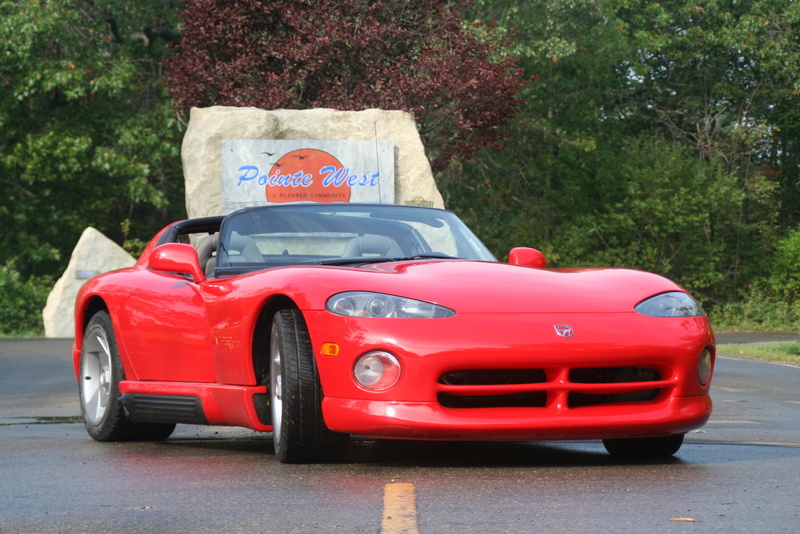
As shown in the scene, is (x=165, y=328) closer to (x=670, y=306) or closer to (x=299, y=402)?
(x=299, y=402)

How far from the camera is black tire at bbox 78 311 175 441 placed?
7266 millimetres

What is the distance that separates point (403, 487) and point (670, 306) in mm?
1595

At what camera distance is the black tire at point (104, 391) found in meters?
7.27

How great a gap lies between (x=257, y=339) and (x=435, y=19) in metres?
15.7

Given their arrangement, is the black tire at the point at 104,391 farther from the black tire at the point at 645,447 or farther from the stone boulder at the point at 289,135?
the stone boulder at the point at 289,135

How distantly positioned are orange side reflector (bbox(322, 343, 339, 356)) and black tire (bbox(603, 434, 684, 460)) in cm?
154

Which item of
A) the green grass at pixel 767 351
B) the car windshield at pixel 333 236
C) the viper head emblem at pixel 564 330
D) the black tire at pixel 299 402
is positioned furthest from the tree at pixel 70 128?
the viper head emblem at pixel 564 330

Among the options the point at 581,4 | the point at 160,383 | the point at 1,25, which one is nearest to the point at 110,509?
the point at 160,383

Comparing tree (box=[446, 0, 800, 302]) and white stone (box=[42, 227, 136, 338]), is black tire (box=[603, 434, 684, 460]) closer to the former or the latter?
white stone (box=[42, 227, 136, 338])

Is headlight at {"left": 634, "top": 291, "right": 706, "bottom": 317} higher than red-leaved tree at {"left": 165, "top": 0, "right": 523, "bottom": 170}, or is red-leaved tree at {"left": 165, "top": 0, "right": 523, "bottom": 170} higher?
red-leaved tree at {"left": 165, "top": 0, "right": 523, "bottom": 170}

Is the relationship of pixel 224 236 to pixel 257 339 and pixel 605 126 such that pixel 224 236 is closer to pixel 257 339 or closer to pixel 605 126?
pixel 257 339

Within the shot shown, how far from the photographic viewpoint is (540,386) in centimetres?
534

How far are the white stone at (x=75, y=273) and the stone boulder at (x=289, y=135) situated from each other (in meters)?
6.36

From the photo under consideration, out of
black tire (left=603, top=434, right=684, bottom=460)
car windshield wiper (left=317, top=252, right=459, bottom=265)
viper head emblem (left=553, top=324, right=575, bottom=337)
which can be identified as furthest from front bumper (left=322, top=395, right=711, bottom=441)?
car windshield wiper (left=317, top=252, right=459, bottom=265)
